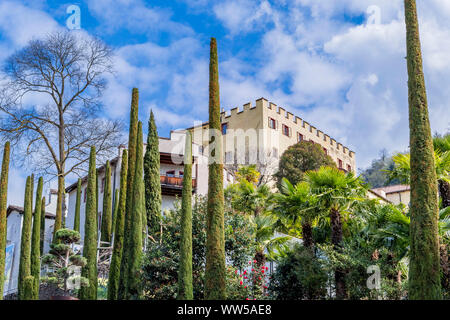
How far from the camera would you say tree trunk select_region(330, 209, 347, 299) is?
1644 cm

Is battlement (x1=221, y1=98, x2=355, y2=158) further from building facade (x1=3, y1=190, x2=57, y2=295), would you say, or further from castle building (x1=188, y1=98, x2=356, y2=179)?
building facade (x1=3, y1=190, x2=57, y2=295)

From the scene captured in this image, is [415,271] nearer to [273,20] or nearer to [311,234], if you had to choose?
[311,234]

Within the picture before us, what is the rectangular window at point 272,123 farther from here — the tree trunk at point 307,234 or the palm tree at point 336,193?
the palm tree at point 336,193

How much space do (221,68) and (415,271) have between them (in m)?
8.57

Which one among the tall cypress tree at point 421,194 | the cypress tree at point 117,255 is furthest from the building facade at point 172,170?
the tall cypress tree at point 421,194

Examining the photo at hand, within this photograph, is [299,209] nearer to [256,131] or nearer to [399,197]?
[256,131]

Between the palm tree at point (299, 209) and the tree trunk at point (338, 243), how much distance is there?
0.75 meters

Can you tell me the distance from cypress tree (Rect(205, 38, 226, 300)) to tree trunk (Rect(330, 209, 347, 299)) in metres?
5.50

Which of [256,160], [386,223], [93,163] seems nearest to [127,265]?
[93,163]

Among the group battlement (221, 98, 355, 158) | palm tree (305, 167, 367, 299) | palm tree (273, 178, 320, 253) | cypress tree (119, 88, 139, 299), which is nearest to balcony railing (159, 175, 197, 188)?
palm tree (273, 178, 320, 253)

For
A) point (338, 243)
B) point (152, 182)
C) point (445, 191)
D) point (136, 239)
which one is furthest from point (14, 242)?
point (445, 191)

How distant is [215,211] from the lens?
1327 centimetres

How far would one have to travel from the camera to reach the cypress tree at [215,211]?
12.5 metres

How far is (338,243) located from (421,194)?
6.70m
